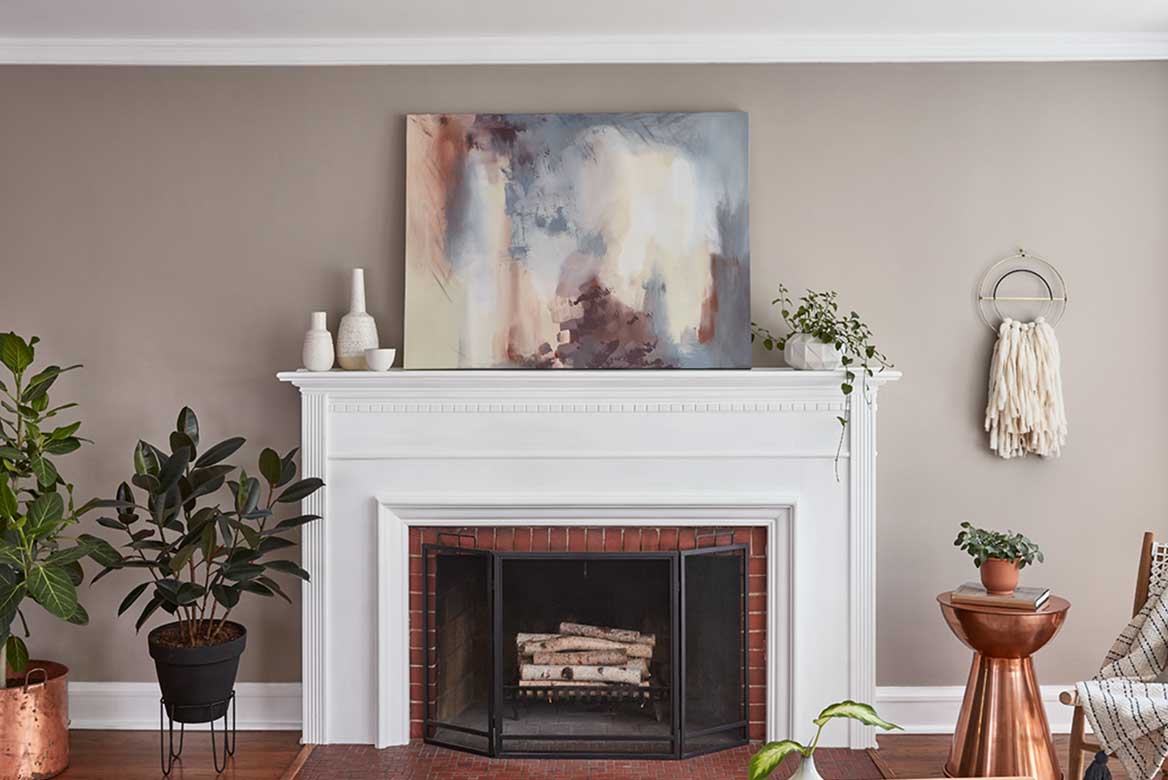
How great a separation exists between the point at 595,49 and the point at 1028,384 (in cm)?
194

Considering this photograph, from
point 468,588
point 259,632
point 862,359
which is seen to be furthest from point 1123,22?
point 259,632

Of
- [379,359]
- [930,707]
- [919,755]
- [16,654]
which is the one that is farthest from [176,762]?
[930,707]

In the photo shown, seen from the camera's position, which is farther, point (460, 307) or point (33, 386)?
point (460, 307)

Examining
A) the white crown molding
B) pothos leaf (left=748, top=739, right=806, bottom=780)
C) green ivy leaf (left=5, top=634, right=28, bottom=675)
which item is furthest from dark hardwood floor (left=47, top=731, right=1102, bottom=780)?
the white crown molding

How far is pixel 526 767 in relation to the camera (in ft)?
10.3

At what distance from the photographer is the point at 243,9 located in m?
3.08

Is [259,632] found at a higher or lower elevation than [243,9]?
lower

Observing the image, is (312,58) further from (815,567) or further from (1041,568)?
(1041,568)

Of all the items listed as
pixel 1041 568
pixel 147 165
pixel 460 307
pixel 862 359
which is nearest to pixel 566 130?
pixel 460 307

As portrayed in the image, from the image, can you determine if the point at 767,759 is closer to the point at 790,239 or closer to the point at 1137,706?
the point at 1137,706

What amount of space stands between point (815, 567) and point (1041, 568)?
883 mm

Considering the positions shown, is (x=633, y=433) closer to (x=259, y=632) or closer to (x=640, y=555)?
(x=640, y=555)

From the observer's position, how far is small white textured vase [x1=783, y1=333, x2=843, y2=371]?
321 centimetres

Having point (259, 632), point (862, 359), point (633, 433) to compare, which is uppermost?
point (862, 359)
